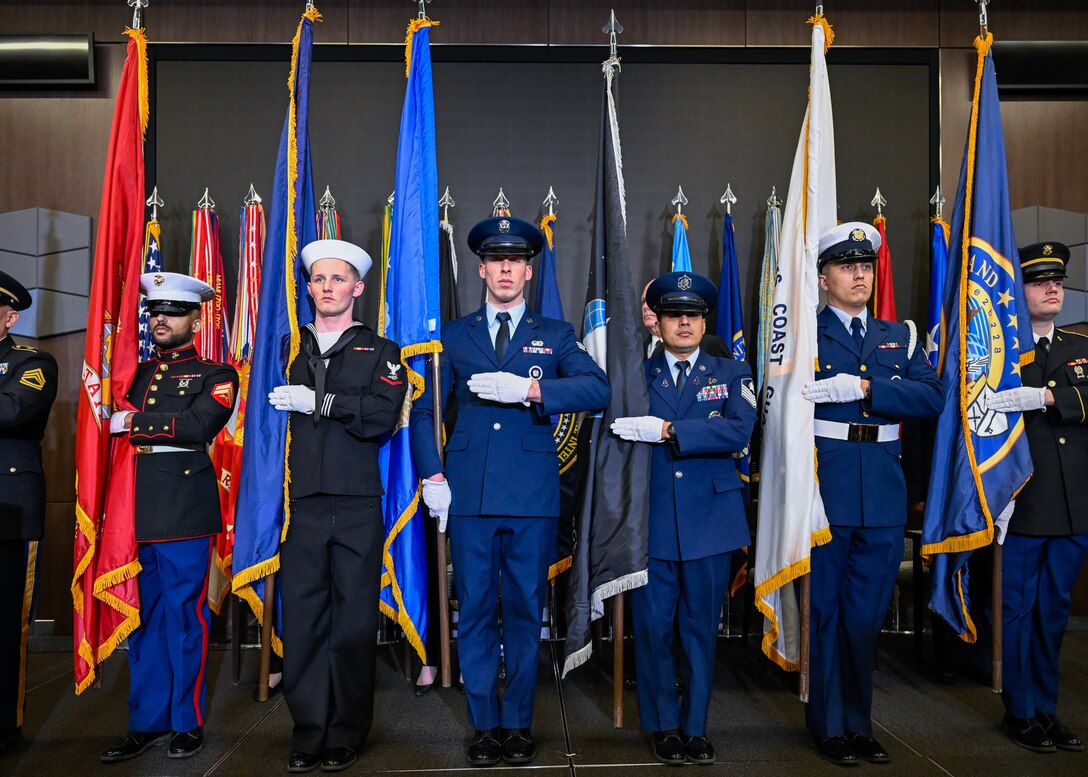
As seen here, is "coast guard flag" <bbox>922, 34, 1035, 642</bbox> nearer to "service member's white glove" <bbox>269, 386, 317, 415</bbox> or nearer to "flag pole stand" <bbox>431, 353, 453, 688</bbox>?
"flag pole stand" <bbox>431, 353, 453, 688</bbox>

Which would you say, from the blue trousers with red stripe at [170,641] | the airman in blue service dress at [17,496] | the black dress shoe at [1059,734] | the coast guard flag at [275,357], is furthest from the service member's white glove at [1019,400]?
the airman in blue service dress at [17,496]

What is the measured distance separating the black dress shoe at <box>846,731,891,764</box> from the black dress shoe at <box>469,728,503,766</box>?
1.27 metres

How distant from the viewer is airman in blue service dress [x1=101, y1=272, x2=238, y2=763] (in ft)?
9.35

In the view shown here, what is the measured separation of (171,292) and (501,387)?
4.48 feet

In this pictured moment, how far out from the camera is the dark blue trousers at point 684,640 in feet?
9.08

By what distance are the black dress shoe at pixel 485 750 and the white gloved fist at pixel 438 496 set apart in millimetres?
782

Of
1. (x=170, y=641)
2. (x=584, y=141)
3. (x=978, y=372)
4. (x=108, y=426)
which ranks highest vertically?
(x=584, y=141)

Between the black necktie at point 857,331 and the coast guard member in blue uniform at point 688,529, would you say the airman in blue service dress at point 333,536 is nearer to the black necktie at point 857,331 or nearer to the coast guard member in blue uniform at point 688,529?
the coast guard member in blue uniform at point 688,529

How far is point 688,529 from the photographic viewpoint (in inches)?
108

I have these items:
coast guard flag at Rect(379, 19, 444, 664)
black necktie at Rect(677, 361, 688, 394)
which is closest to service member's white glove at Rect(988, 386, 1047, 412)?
black necktie at Rect(677, 361, 688, 394)

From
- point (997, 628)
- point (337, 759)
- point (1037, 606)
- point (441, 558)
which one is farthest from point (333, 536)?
point (1037, 606)

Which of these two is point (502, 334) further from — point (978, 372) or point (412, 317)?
point (978, 372)

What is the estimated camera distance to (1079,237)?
480 centimetres

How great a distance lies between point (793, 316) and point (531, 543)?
4.45 feet
